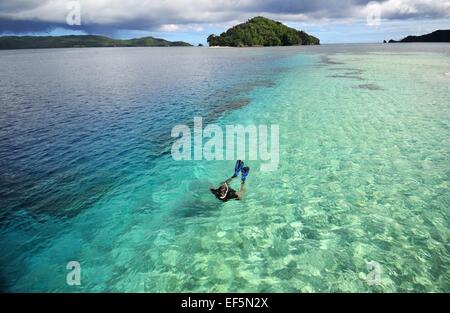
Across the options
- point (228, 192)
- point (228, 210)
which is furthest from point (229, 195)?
point (228, 210)

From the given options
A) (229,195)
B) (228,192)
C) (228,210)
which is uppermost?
(228,192)

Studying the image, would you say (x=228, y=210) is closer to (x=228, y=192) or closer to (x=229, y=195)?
(x=229, y=195)

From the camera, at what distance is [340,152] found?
845 inches

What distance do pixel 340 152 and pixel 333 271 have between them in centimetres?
1257

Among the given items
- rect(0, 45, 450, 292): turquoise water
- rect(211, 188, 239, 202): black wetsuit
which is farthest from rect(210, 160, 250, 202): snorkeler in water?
rect(0, 45, 450, 292): turquoise water

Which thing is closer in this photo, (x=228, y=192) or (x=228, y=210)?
(x=228, y=210)

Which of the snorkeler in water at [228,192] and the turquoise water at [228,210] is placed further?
the snorkeler in water at [228,192]

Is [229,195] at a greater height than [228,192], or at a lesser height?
lesser

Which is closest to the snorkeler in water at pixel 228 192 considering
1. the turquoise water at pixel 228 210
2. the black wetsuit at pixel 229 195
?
the black wetsuit at pixel 229 195

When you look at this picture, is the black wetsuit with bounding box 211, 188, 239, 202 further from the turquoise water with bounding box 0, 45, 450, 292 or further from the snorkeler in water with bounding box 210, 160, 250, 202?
the turquoise water with bounding box 0, 45, 450, 292

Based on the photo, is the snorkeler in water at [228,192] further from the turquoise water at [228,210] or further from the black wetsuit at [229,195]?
the turquoise water at [228,210]

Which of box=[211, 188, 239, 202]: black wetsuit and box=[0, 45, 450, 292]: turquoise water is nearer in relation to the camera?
box=[0, 45, 450, 292]: turquoise water

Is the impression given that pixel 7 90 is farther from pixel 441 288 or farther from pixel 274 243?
pixel 441 288
